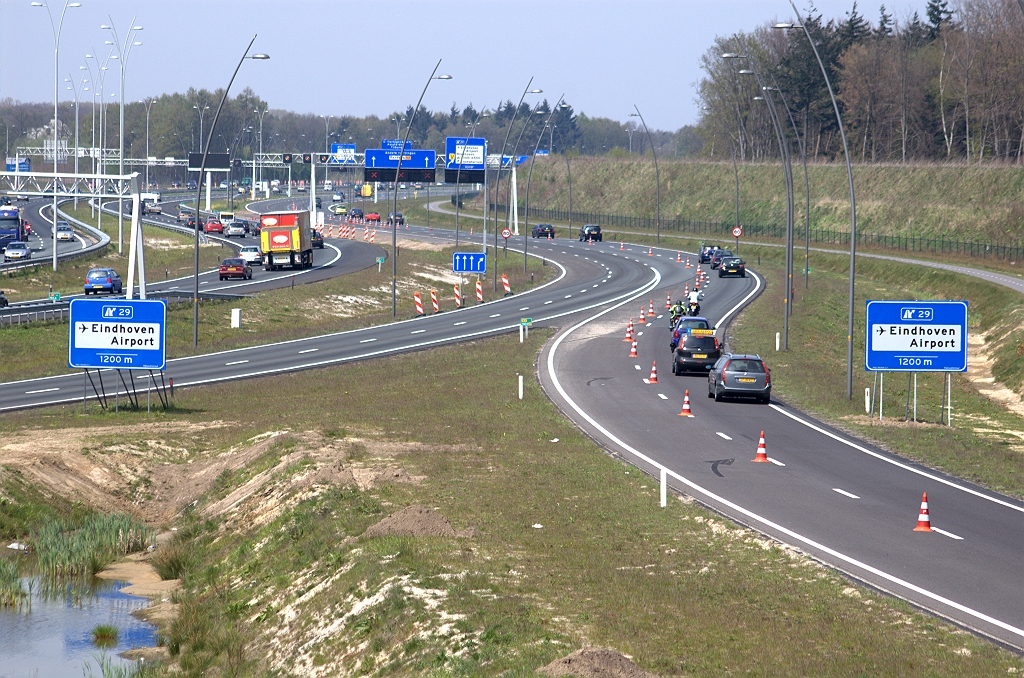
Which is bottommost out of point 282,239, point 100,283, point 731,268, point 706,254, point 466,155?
point 100,283

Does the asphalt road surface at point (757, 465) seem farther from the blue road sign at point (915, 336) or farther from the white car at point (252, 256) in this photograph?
the white car at point (252, 256)

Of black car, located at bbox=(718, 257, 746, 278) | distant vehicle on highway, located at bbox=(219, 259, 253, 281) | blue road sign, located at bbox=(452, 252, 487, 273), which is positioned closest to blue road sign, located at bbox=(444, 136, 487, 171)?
black car, located at bbox=(718, 257, 746, 278)

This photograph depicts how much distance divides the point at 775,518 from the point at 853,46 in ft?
419

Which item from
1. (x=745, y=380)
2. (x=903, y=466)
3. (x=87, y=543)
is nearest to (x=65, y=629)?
(x=87, y=543)

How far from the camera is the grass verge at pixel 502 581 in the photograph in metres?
13.9

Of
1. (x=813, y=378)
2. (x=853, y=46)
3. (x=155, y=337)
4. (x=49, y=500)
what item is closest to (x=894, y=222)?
(x=853, y=46)

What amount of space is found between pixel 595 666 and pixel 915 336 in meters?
22.5

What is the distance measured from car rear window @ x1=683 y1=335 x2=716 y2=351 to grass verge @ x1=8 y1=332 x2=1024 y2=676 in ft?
40.4

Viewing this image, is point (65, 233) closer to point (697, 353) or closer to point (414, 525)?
point (697, 353)

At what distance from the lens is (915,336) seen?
32500mm

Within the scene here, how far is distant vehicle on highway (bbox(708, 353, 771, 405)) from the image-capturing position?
35188 mm

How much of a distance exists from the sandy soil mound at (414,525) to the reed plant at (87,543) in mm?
6897

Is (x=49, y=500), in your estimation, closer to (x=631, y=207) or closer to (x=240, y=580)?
(x=240, y=580)

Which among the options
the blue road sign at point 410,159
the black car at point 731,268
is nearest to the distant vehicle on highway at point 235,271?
the black car at point 731,268
